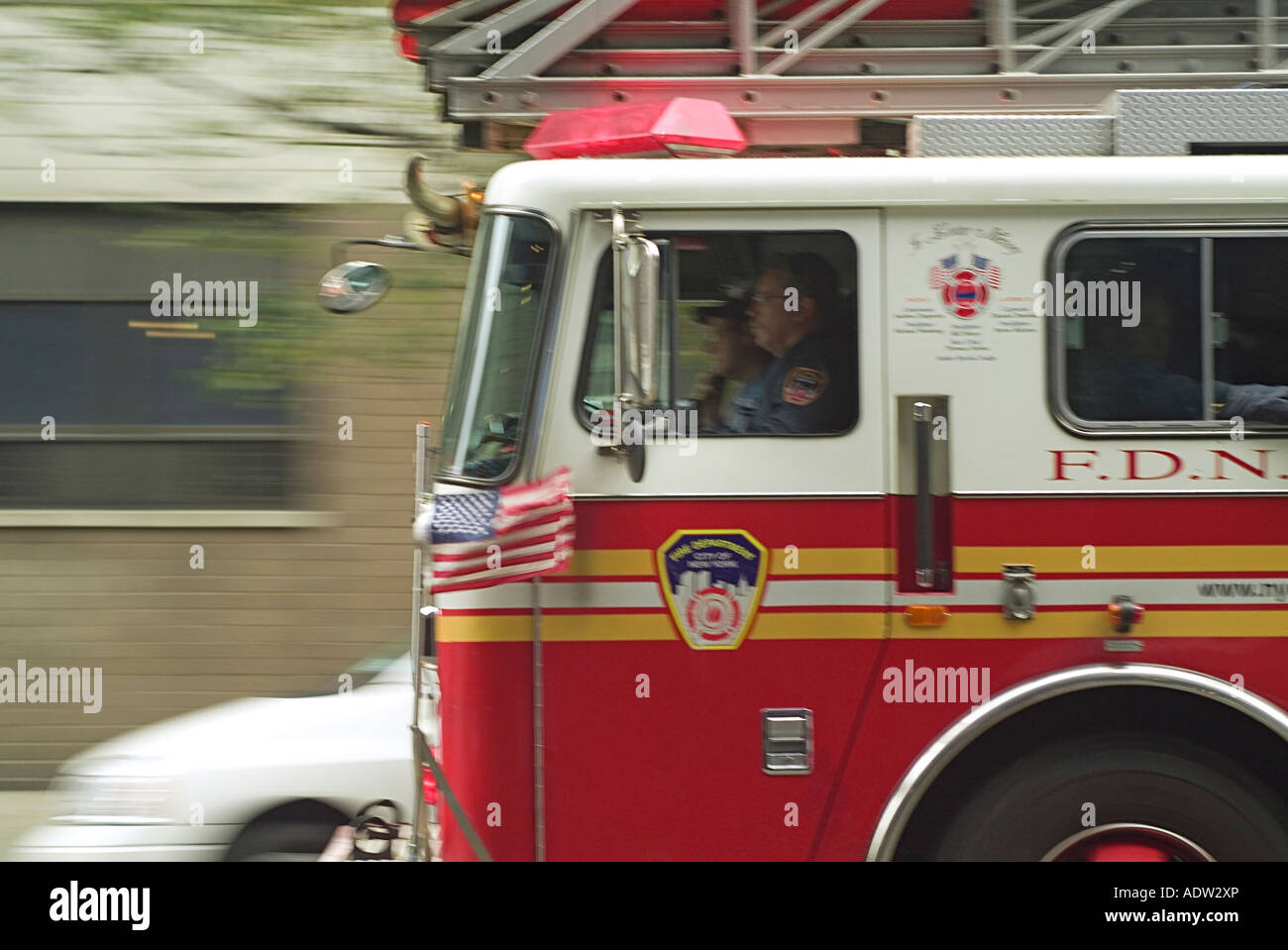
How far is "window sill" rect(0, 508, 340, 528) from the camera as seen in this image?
9.04m

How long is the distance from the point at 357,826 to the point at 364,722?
44 centimetres

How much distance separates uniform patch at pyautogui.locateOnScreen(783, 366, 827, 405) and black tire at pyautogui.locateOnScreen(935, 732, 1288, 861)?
3.94 feet

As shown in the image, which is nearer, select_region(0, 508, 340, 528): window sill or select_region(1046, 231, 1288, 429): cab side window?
select_region(1046, 231, 1288, 429): cab side window

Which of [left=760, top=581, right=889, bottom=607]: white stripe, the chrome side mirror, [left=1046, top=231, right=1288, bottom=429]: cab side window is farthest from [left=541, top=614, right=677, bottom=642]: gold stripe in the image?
the chrome side mirror

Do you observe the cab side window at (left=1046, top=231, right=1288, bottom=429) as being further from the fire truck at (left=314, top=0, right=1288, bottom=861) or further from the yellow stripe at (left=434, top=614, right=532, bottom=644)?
the yellow stripe at (left=434, top=614, right=532, bottom=644)

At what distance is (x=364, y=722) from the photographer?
210 inches

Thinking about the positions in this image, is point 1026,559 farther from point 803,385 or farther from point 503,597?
point 503,597

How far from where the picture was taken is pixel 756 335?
4117mm

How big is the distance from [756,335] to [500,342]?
28.9 inches

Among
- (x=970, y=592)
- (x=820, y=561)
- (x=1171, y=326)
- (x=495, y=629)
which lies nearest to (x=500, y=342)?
(x=495, y=629)

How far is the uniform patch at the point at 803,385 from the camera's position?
4.09 m

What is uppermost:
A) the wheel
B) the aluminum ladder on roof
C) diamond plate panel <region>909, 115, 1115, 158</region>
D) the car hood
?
the aluminum ladder on roof
